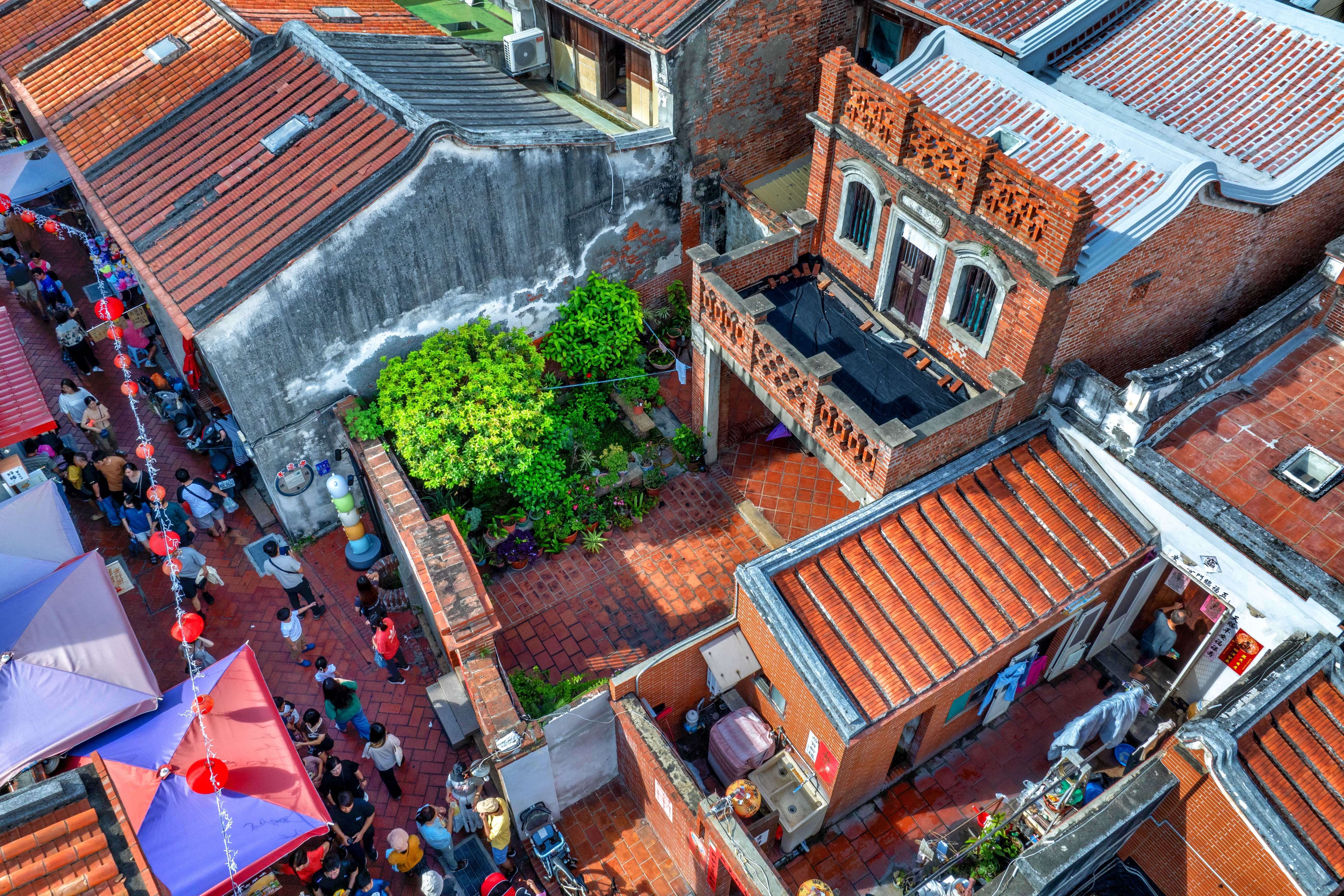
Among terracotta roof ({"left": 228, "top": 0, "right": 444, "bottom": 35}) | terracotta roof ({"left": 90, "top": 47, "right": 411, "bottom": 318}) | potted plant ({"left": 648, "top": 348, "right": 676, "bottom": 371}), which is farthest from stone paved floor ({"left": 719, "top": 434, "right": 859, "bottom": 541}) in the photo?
terracotta roof ({"left": 228, "top": 0, "right": 444, "bottom": 35})

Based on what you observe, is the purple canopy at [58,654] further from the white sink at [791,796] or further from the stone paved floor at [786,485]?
the stone paved floor at [786,485]

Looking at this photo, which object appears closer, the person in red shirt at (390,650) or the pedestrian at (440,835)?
the pedestrian at (440,835)

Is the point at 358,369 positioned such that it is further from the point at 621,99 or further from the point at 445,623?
the point at 621,99

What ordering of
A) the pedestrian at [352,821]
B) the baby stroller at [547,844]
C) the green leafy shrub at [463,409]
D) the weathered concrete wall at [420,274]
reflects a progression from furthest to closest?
the green leafy shrub at [463,409]
the weathered concrete wall at [420,274]
the baby stroller at [547,844]
the pedestrian at [352,821]

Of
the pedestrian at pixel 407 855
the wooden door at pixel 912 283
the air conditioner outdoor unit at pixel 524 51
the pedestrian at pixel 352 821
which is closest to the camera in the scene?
the pedestrian at pixel 407 855

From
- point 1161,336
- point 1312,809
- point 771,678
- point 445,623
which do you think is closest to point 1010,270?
point 1161,336

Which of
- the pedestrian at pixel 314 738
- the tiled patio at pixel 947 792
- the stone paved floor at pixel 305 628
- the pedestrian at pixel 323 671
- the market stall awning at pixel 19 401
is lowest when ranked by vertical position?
the tiled patio at pixel 947 792

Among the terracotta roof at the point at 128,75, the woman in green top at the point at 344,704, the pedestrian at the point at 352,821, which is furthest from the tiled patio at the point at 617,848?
the terracotta roof at the point at 128,75
